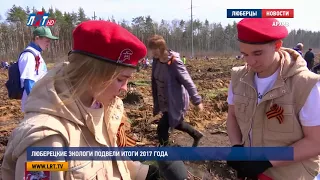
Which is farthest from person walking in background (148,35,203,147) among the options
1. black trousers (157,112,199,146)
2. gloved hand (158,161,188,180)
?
gloved hand (158,161,188,180)

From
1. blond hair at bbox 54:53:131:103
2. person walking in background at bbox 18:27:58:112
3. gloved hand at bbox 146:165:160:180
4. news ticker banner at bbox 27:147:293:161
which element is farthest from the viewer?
person walking in background at bbox 18:27:58:112

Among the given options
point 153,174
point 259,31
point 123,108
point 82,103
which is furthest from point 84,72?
point 259,31

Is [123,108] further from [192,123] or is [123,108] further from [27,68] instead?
[192,123]

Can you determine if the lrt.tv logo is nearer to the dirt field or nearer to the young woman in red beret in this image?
the dirt field

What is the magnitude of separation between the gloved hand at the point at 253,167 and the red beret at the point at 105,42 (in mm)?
952

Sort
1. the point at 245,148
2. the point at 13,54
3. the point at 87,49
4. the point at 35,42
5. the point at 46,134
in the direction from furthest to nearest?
the point at 13,54 → the point at 35,42 → the point at 245,148 → the point at 87,49 → the point at 46,134

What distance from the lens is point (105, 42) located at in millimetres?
1173

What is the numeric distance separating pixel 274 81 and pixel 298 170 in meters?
0.50

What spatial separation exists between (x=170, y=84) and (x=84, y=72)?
2836 mm

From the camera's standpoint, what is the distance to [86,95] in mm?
1239

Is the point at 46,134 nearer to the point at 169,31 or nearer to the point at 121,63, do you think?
the point at 121,63

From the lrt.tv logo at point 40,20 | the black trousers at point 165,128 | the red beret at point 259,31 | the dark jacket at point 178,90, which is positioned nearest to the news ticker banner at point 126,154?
the red beret at point 259,31

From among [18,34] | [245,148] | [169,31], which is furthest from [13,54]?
[245,148]

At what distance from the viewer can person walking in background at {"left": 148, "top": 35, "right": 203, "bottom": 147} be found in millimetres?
3916
